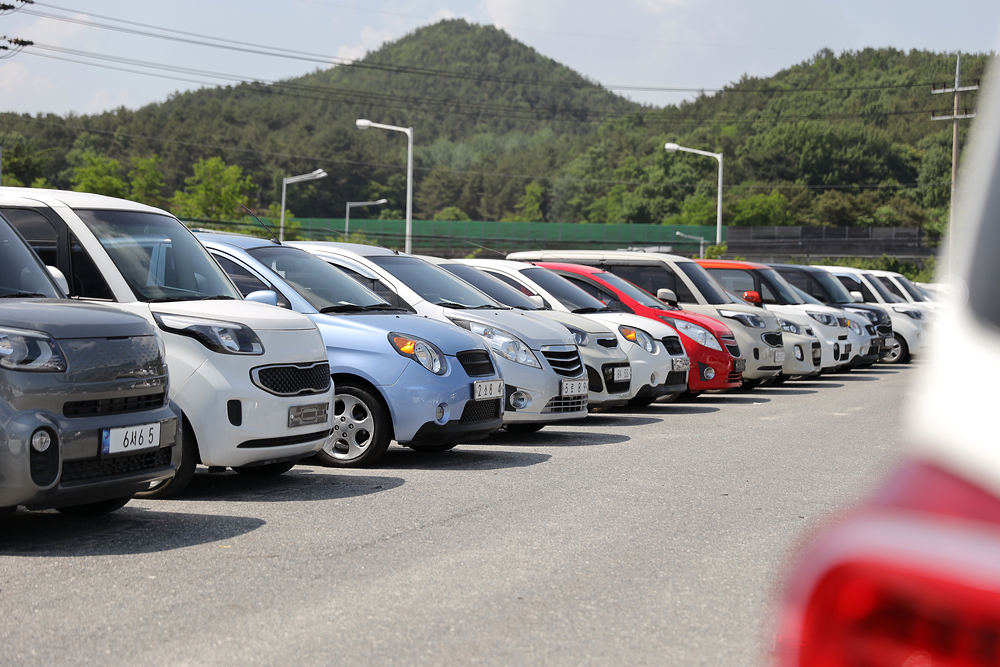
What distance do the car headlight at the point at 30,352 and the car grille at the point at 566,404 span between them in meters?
5.45

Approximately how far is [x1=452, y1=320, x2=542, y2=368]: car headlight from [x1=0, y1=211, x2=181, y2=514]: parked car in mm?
4330

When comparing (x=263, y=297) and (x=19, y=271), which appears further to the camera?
(x=263, y=297)

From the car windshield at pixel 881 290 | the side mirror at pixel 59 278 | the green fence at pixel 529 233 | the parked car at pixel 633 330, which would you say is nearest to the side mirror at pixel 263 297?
the side mirror at pixel 59 278

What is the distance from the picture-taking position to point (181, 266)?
764 cm

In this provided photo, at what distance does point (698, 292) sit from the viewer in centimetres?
1666

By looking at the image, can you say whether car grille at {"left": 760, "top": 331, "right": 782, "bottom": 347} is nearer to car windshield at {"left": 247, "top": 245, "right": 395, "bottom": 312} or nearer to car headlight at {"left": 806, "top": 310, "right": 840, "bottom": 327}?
car headlight at {"left": 806, "top": 310, "right": 840, "bottom": 327}

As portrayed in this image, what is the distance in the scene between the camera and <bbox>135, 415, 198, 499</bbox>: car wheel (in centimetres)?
684

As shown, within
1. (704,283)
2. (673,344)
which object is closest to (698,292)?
(704,283)

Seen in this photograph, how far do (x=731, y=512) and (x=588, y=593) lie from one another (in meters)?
2.18

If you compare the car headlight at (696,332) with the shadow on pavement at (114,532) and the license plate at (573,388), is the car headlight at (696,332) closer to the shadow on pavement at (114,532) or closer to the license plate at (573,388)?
the license plate at (573,388)

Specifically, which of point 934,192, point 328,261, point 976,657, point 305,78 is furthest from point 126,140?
point 976,657

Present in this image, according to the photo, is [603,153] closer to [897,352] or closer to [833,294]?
[897,352]

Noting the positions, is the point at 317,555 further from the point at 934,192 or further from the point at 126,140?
the point at 126,140

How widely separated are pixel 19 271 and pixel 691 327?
9.80m
